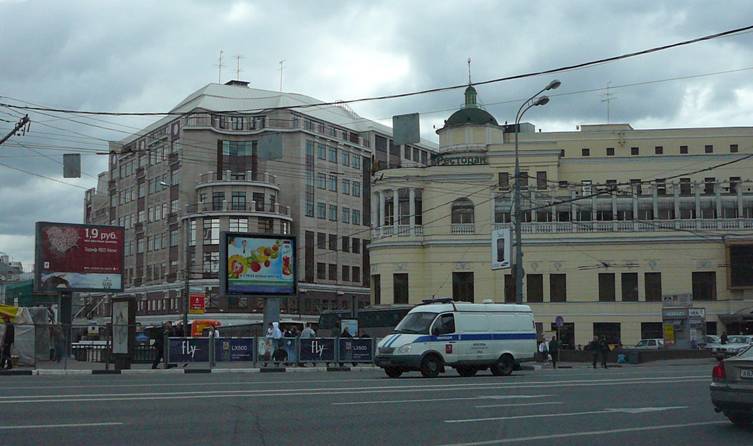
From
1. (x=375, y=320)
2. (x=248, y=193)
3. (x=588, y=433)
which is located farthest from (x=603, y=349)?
(x=248, y=193)

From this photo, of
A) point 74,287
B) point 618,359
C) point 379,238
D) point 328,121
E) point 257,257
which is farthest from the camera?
point 328,121

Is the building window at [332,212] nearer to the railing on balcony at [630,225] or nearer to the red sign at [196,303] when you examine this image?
the red sign at [196,303]

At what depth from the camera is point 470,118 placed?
76.4m

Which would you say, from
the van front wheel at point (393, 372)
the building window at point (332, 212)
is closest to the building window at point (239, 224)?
the building window at point (332, 212)

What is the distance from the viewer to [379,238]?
67.6 metres

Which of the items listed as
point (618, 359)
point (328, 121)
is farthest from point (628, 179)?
point (328, 121)

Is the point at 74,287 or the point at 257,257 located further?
the point at 74,287

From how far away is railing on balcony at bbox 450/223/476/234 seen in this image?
Result: 216 ft

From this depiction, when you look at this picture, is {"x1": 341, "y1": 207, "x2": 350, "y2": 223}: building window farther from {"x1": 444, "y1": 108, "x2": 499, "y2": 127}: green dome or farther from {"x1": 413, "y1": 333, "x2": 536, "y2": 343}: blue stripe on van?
{"x1": 413, "y1": 333, "x2": 536, "y2": 343}: blue stripe on van

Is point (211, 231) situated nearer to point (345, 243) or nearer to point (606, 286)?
point (345, 243)

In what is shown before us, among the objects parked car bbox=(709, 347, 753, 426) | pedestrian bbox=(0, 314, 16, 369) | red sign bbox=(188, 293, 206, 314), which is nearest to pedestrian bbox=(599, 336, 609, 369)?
pedestrian bbox=(0, 314, 16, 369)

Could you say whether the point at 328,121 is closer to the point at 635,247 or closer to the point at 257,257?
the point at 635,247

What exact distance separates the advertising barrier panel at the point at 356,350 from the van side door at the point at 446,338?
814cm

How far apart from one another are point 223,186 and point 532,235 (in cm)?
2965
